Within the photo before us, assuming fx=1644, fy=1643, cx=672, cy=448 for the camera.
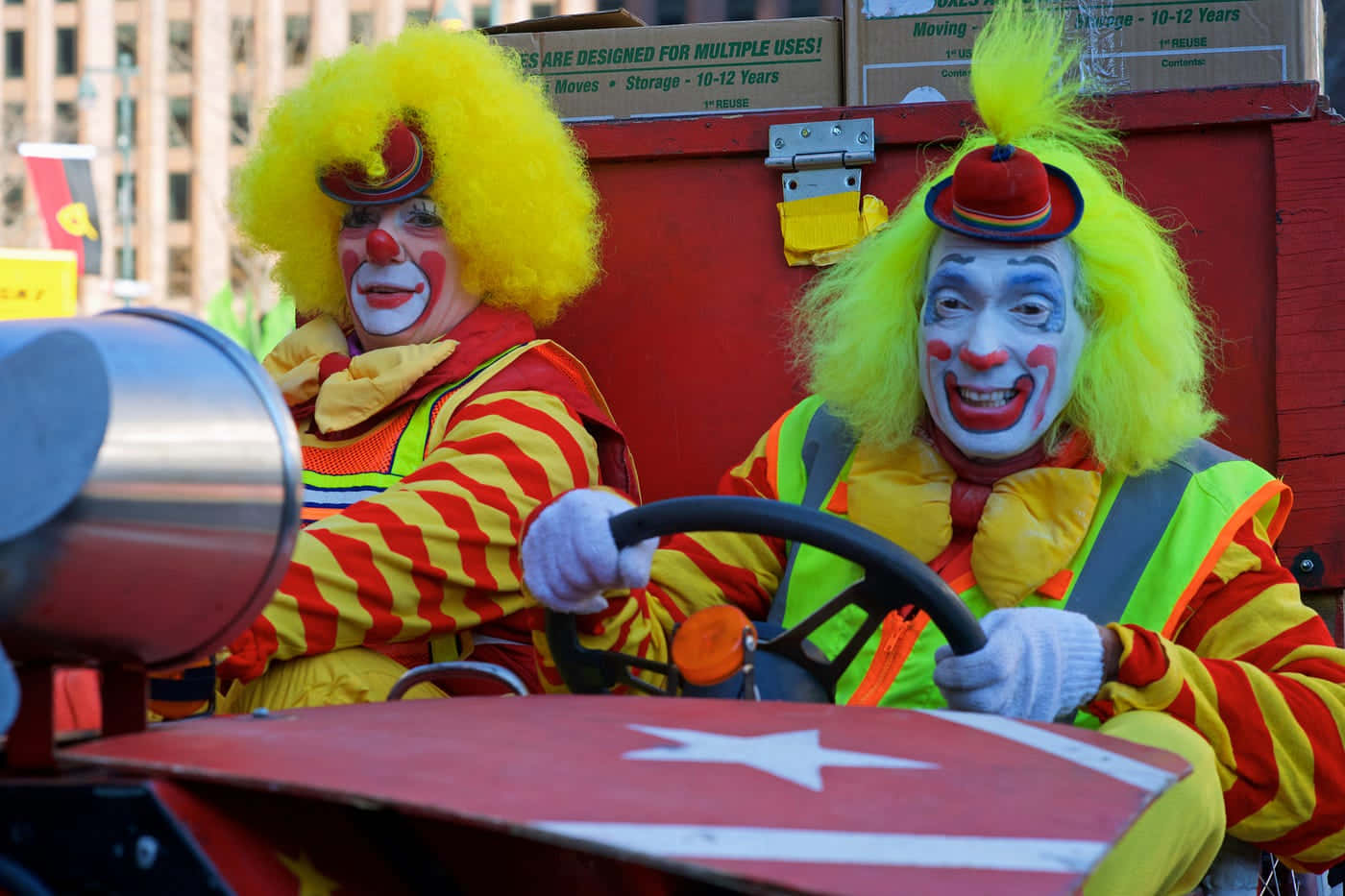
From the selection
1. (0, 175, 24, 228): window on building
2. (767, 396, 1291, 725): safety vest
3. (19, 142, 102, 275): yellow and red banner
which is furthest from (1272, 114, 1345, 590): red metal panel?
(0, 175, 24, 228): window on building

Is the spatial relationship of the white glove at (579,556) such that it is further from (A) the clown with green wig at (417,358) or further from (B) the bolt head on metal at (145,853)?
(B) the bolt head on metal at (145,853)

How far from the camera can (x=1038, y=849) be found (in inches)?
41.6

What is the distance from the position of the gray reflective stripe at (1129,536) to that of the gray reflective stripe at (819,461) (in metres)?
0.44

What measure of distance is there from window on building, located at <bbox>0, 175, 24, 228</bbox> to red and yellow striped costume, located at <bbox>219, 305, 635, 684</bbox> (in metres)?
24.3

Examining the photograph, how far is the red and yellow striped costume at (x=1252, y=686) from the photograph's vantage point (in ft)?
6.59

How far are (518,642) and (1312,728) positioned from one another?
1.29 m

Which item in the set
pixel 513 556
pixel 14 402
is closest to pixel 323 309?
pixel 513 556

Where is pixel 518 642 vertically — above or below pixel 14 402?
below

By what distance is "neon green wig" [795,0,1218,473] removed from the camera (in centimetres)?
242

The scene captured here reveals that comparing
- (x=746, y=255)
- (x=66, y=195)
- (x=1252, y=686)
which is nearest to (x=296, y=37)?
(x=66, y=195)

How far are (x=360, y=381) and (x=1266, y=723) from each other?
5.29ft

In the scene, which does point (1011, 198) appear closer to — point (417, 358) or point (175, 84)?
point (417, 358)

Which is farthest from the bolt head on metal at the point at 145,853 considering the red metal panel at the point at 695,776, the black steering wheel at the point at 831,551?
the black steering wheel at the point at 831,551

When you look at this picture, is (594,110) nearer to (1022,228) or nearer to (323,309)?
(323,309)
